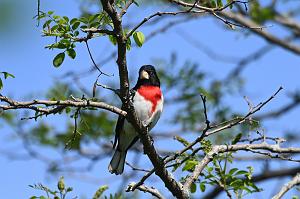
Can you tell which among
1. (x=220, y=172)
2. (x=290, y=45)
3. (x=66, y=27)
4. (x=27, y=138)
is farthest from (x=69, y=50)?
(x=290, y=45)

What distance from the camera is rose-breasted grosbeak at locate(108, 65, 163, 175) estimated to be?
5.12 m

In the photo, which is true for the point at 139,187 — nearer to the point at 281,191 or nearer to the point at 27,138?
the point at 281,191

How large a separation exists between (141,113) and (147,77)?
1.76ft

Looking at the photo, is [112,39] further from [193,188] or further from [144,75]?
[144,75]

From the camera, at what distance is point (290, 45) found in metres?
7.83

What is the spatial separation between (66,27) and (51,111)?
1.39 ft

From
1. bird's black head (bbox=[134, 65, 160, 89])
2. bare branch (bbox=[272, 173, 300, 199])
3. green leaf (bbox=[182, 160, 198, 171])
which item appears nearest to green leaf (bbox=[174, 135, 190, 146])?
green leaf (bbox=[182, 160, 198, 171])

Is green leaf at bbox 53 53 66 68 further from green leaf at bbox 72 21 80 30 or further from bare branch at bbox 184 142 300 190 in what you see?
bare branch at bbox 184 142 300 190

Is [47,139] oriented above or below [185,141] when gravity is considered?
above

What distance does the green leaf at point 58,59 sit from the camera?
338cm

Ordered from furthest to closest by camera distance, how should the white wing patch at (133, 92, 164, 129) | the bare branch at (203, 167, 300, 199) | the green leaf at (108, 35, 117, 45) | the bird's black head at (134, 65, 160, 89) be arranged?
the bare branch at (203, 167, 300, 199) < the bird's black head at (134, 65, 160, 89) < the white wing patch at (133, 92, 164, 129) < the green leaf at (108, 35, 117, 45)

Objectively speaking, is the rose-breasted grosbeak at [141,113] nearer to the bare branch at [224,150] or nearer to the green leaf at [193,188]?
the green leaf at [193,188]

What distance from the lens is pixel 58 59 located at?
3398 mm

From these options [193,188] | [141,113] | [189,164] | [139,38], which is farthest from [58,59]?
[141,113]
